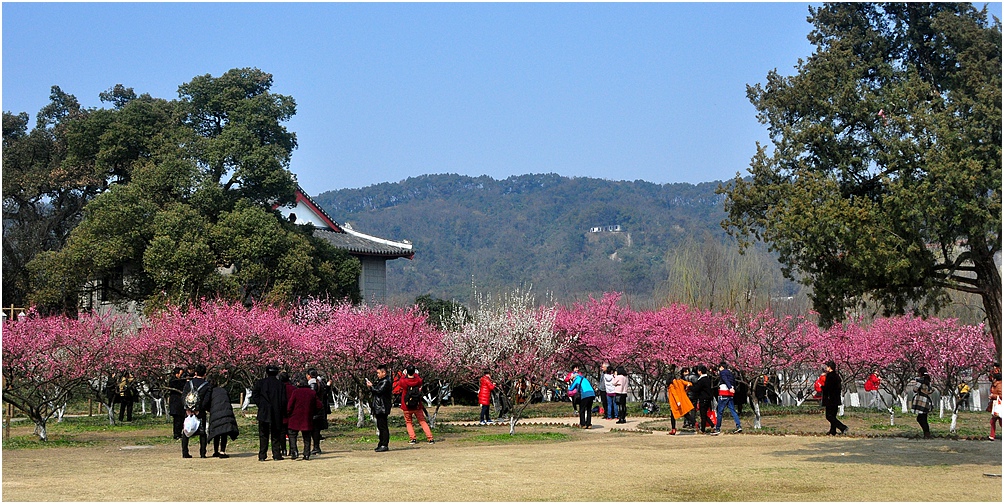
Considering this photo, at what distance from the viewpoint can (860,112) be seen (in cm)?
1568

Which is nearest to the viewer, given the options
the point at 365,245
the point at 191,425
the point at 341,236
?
the point at 191,425

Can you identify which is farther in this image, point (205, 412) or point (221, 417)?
point (205, 412)

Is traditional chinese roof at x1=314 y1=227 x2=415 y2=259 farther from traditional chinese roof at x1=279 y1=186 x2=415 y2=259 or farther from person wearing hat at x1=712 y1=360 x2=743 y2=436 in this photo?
person wearing hat at x1=712 y1=360 x2=743 y2=436

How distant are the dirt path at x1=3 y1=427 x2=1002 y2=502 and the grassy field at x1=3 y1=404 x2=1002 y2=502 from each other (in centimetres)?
2

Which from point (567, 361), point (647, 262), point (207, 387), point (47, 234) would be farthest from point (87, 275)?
point (647, 262)

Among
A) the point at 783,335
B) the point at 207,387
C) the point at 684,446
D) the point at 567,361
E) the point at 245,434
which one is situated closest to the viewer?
the point at 207,387

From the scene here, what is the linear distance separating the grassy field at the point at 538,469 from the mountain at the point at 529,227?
78239 millimetres

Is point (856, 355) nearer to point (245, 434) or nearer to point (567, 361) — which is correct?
point (567, 361)

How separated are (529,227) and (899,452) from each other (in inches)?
5663

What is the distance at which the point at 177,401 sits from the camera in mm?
19828

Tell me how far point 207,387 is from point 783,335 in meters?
13.8

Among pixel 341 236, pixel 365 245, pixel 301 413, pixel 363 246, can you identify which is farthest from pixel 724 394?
pixel 341 236

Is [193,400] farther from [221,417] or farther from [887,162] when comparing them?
[887,162]

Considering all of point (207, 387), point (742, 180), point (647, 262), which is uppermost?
point (647, 262)
